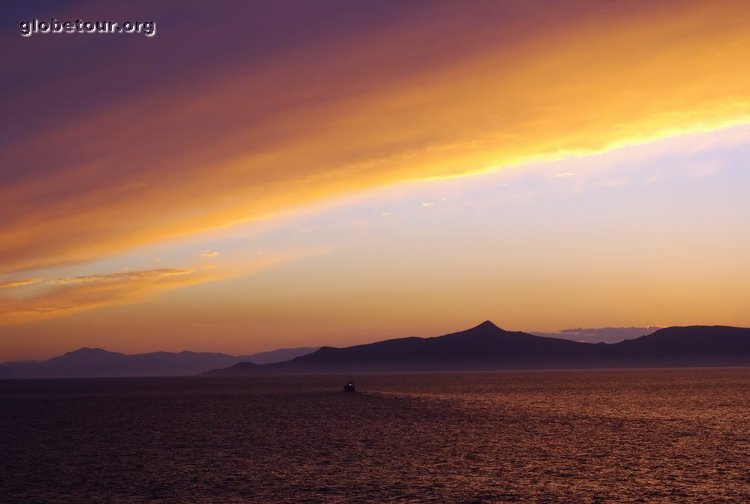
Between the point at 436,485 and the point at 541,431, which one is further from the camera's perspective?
the point at 541,431

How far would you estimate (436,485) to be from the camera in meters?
58.4

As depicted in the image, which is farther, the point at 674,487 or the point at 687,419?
the point at 687,419

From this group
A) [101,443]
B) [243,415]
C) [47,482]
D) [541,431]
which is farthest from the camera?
[243,415]

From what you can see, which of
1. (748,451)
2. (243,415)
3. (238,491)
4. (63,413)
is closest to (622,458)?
(748,451)

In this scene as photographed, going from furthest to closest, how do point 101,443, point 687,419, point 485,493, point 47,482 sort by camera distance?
point 687,419 < point 101,443 < point 47,482 < point 485,493

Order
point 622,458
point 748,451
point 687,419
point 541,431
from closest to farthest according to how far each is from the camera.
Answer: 1. point 622,458
2. point 748,451
3. point 541,431
4. point 687,419

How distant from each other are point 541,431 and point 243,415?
58276 millimetres

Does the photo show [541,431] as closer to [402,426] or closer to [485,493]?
[402,426]

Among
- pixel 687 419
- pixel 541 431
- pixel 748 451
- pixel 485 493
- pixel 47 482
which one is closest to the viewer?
pixel 485 493

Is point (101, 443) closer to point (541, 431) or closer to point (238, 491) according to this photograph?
point (238, 491)

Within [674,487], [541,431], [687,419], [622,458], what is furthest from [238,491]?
[687,419]

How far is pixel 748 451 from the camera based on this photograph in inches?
3054

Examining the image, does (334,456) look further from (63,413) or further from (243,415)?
(63,413)

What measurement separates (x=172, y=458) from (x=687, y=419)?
249 ft
